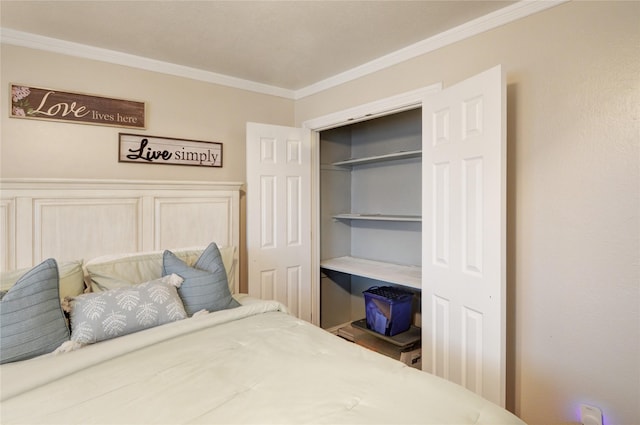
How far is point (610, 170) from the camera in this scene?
63.7 inches

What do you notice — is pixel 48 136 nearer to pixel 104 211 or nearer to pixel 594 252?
pixel 104 211

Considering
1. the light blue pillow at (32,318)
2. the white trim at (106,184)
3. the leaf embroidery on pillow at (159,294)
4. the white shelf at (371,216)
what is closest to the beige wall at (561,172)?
the white trim at (106,184)

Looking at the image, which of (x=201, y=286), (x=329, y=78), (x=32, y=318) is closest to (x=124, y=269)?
(x=201, y=286)

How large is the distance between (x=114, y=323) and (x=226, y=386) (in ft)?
2.51

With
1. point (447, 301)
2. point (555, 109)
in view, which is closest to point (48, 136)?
point (447, 301)

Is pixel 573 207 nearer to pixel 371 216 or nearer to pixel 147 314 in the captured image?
pixel 371 216

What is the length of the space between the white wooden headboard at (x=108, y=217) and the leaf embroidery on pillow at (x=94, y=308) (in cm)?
72

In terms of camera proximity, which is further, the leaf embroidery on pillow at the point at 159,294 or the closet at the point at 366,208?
the closet at the point at 366,208

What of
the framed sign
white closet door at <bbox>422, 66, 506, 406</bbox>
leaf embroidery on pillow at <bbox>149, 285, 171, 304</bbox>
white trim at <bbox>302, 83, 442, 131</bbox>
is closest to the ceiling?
white trim at <bbox>302, 83, 442, 131</bbox>

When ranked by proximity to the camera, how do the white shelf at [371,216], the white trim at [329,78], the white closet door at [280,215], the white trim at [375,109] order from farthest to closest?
the white shelf at [371,216] < the white closet door at [280,215] < the white trim at [375,109] < the white trim at [329,78]

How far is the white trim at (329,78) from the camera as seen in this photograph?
192 cm

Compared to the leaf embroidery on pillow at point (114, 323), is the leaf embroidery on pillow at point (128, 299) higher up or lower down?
higher up

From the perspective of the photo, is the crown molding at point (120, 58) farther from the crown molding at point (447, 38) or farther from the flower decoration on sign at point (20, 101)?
the crown molding at point (447, 38)

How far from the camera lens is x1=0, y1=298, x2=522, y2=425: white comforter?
1116 mm
